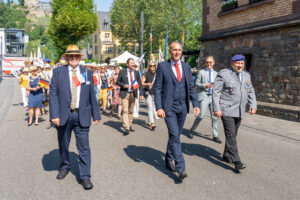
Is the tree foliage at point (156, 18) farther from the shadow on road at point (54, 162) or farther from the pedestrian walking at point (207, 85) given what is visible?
the shadow on road at point (54, 162)

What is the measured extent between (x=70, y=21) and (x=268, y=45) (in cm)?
2828

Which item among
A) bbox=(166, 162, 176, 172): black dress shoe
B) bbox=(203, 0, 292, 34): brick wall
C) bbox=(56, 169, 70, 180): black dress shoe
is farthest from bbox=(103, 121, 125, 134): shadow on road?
bbox=(203, 0, 292, 34): brick wall

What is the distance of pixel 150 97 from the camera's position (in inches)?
317

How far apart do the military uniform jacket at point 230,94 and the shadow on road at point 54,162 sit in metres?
2.37

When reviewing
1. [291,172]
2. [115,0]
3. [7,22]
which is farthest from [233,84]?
[7,22]

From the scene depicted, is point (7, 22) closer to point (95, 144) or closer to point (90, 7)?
point (90, 7)

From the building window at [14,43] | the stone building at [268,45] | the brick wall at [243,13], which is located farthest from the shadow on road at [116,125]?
the building window at [14,43]

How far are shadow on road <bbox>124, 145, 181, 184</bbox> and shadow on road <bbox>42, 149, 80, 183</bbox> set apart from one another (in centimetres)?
96

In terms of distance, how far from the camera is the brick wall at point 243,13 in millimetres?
10105

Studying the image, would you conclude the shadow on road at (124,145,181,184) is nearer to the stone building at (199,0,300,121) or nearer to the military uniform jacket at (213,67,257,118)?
the military uniform jacket at (213,67,257,118)

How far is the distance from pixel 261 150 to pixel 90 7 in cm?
3528

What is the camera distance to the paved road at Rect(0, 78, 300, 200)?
3547 millimetres

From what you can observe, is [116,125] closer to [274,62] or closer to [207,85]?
[207,85]

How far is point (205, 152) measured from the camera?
539 centimetres
